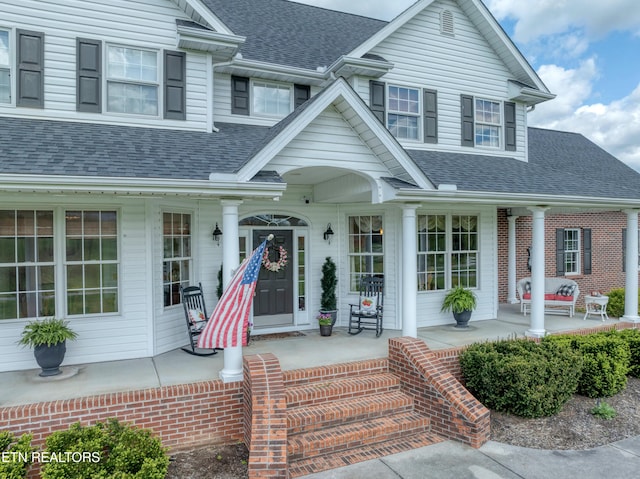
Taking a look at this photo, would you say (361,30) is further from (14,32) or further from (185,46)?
(14,32)

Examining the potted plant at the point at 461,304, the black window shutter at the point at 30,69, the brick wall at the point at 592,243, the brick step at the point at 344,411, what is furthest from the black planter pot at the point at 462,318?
the black window shutter at the point at 30,69

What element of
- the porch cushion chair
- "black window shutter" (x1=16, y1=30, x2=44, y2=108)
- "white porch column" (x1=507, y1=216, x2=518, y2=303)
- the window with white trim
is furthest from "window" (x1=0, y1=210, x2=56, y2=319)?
"white porch column" (x1=507, y1=216, x2=518, y2=303)

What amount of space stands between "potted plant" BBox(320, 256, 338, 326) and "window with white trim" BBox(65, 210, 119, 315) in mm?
4013

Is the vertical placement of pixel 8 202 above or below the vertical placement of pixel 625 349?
above

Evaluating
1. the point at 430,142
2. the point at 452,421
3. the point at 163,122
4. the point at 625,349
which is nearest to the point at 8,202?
the point at 163,122

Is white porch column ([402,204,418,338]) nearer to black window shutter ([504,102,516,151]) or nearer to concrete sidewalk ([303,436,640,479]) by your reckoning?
concrete sidewalk ([303,436,640,479])

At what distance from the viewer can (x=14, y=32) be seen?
6664 mm

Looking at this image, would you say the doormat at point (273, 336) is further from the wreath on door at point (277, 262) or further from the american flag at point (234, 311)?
the american flag at point (234, 311)

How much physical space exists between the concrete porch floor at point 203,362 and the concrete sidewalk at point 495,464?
1857 mm

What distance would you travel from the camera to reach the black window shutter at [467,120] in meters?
10.1

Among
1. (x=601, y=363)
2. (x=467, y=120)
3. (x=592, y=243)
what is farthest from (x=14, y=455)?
(x=592, y=243)

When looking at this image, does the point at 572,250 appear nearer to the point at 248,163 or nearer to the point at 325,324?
the point at 325,324

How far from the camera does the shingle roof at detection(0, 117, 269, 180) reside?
5535 mm

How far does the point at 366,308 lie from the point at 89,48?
6.88 meters
